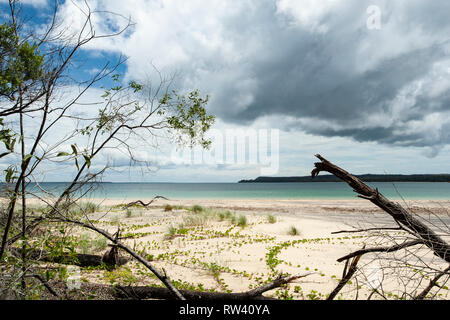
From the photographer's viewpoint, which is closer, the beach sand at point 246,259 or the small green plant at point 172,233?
the beach sand at point 246,259

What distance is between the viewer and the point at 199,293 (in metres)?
3.73

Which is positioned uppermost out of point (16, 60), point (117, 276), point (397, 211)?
point (16, 60)

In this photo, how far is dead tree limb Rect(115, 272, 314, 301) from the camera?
140 inches

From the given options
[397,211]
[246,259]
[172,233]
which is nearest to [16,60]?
[397,211]

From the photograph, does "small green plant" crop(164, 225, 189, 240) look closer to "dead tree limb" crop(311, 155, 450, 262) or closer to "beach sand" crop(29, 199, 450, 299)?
"beach sand" crop(29, 199, 450, 299)

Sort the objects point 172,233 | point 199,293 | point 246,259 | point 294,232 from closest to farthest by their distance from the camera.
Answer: point 199,293
point 246,259
point 172,233
point 294,232

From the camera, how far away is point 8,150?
317cm

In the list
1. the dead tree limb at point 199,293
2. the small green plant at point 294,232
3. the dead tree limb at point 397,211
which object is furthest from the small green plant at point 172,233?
the dead tree limb at point 397,211

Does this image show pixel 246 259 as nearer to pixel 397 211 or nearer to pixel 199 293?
pixel 199 293

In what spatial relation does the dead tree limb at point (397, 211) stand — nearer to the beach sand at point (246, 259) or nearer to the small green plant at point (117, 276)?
the beach sand at point (246, 259)

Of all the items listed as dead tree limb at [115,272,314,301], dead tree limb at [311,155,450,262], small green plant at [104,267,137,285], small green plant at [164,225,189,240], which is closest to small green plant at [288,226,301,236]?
small green plant at [164,225,189,240]

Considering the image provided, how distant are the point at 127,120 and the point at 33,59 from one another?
1595 mm

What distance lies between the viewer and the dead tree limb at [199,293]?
3564 millimetres
